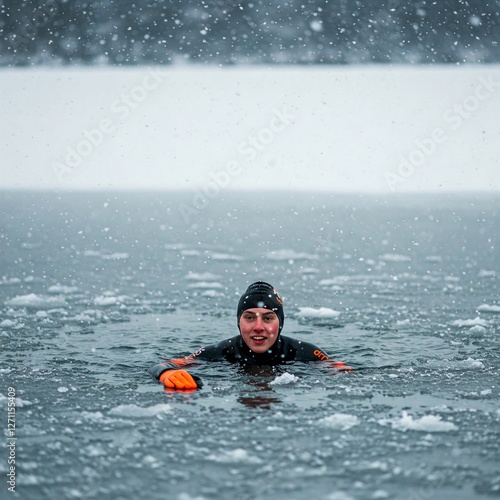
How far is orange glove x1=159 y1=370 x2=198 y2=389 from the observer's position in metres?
5.91

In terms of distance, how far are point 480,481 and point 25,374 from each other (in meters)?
3.85

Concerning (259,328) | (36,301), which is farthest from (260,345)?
(36,301)

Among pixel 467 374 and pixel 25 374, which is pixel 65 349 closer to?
pixel 25 374

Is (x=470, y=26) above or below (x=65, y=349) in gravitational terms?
above

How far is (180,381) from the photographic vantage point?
5926mm

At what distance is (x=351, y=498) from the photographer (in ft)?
12.7

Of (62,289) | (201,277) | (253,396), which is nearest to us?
(253,396)

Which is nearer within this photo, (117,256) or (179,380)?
(179,380)

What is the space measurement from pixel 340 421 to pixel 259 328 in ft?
5.71

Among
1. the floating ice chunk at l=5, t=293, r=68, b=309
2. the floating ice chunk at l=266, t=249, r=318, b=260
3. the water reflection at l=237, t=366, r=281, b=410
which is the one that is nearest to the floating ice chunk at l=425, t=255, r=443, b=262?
the floating ice chunk at l=266, t=249, r=318, b=260

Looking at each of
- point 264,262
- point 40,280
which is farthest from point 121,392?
point 264,262

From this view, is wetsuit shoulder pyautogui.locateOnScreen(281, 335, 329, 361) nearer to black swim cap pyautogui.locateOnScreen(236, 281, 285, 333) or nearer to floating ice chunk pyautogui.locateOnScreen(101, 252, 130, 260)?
black swim cap pyautogui.locateOnScreen(236, 281, 285, 333)

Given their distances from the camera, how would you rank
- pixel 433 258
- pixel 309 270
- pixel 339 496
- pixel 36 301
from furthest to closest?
pixel 433 258 → pixel 309 270 → pixel 36 301 → pixel 339 496

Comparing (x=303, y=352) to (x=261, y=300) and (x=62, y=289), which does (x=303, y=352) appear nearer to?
(x=261, y=300)
